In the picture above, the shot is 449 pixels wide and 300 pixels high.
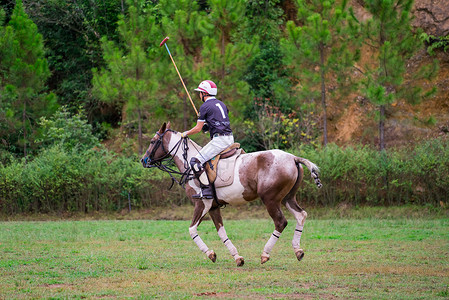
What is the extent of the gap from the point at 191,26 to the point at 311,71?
583 centimetres

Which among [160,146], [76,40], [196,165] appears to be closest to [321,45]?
[160,146]

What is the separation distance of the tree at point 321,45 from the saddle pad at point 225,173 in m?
13.9

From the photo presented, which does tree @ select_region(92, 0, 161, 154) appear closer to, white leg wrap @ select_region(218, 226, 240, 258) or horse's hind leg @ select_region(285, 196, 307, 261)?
horse's hind leg @ select_region(285, 196, 307, 261)

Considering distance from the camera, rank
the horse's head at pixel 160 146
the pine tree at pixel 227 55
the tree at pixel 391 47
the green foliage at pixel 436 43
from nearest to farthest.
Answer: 1. the horse's head at pixel 160 146
2. the tree at pixel 391 47
3. the pine tree at pixel 227 55
4. the green foliage at pixel 436 43

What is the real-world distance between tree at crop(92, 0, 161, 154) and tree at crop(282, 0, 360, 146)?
6313 mm

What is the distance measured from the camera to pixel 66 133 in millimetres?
26734

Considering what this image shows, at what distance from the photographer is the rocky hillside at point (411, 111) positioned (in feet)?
86.5

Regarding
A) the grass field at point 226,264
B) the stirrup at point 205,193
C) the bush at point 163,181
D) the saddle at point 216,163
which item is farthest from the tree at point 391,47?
the stirrup at point 205,193

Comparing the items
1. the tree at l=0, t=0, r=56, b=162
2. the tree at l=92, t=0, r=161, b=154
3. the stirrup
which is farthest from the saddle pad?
the tree at l=0, t=0, r=56, b=162

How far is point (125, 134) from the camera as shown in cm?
3120

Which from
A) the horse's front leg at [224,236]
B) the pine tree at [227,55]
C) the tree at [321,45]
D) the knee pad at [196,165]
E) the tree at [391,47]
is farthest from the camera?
the pine tree at [227,55]

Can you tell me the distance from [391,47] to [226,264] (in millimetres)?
14691

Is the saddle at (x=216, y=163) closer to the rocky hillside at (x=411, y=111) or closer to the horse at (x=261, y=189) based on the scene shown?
the horse at (x=261, y=189)

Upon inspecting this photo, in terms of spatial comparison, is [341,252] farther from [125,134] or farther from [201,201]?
[125,134]
